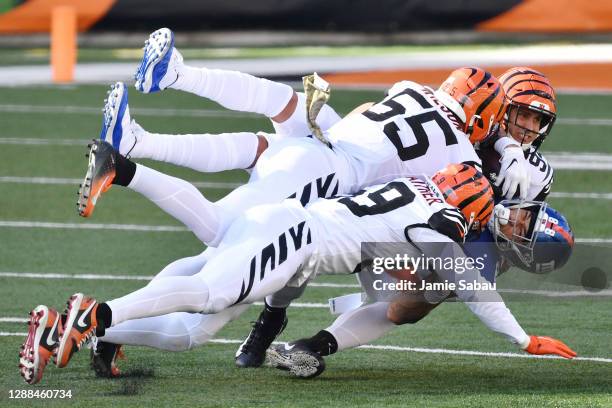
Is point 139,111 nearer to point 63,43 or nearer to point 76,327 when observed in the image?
point 63,43

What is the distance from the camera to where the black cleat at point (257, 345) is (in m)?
5.51

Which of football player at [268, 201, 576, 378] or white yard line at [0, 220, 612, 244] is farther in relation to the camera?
white yard line at [0, 220, 612, 244]

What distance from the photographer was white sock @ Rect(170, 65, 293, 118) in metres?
5.86

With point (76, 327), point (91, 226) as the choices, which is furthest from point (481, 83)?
point (91, 226)

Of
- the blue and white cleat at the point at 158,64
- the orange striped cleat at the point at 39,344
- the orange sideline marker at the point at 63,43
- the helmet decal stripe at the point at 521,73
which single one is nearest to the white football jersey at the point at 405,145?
the helmet decal stripe at the point at 521,73

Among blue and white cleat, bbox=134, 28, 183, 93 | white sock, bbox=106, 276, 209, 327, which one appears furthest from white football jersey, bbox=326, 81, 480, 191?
white sock, bbox=106, 276, 209, 327

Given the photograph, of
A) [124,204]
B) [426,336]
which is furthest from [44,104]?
[426,336]

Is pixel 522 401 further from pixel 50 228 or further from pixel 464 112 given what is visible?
pixel 50 228

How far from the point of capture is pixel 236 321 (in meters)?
6.47

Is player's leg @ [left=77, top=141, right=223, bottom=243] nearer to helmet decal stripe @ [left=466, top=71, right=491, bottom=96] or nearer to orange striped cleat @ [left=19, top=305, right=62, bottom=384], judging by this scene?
orange striped cleat @ [left=19, top=305, right=62, bottom=384]

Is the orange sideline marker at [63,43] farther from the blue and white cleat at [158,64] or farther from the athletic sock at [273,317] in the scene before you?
the athletic sock at [273,317]

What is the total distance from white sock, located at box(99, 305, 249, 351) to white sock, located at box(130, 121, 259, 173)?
71 centimetres

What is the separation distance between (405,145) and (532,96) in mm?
689

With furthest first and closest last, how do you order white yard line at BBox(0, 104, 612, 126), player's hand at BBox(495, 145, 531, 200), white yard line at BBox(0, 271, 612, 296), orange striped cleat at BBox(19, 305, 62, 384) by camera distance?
white yard line at BBox(0, 104, 612, 126) < white yard line at BBox(0, 271, 612, 296) < player's hand at BBox(495, 145, 531, 200) < orange striped cleat at BBox(19, 305, 62, 384)
